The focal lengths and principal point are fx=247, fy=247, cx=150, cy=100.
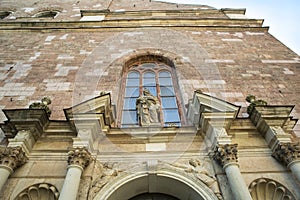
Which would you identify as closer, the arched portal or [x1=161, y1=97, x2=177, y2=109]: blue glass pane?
the arched portal

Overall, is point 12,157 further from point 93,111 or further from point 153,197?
point 153,197

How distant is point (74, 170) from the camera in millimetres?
4199

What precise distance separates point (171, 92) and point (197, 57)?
1.85m

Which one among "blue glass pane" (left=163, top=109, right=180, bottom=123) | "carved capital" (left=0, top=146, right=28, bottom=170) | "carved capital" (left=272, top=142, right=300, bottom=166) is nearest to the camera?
"carved capital" (left=0, top=146, right=28, bottom=170)

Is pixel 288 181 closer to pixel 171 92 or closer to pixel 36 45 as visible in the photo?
pixel 171 92

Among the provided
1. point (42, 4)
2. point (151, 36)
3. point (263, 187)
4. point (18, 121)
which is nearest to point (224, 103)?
point (263, 187)

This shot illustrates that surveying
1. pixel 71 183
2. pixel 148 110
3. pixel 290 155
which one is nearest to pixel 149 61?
pixel 148 110

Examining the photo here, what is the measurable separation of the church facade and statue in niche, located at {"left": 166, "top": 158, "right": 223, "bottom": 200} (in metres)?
0.02

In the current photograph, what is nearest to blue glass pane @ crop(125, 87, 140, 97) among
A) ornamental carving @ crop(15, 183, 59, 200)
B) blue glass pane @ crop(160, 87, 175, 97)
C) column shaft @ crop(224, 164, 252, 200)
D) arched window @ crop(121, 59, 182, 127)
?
arched window @ crop(121, 59, 182, 127)

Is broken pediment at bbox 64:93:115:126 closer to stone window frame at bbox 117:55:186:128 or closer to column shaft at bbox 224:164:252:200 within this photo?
stone window frame at bbox 117:55:186:128

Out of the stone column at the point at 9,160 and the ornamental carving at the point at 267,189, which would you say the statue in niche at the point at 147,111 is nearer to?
the ornamental carving at the point at 267,189

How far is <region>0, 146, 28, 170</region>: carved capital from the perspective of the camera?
4.36m

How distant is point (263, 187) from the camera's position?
450 cm

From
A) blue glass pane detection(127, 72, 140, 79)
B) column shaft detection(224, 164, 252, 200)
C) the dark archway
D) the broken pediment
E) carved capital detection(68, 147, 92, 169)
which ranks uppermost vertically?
blue glass pane detection(127, 72, 140, 79)
